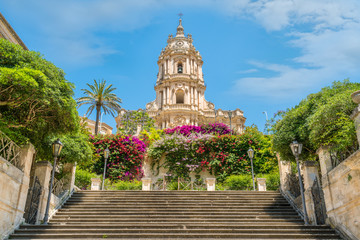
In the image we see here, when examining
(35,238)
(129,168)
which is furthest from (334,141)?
(129,168)

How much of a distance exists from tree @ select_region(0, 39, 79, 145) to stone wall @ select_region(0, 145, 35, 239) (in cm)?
105

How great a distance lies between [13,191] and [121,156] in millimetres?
17120

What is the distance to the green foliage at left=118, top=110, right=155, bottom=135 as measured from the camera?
45375 mm

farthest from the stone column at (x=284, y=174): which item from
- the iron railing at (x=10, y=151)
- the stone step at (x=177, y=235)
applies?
the iron railing at (x=10, y=151)

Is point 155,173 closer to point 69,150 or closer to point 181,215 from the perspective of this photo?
point 69,150

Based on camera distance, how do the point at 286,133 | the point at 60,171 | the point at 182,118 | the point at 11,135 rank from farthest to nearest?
the point at 182,118 → the point at 60,171 → the point at 286,133 → the point at 11,135

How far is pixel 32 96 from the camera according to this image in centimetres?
1132

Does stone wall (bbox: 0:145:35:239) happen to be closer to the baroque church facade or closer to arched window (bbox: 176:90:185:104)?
the baroque church facade

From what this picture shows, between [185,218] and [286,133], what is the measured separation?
248 inches

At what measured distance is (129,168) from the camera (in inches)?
1086

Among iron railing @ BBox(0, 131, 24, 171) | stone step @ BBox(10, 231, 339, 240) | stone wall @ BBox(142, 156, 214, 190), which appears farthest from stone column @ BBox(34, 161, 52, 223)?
stone wall @ BBox(142, 156, 214, 190)

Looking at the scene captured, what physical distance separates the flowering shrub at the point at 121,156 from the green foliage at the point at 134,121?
51.9ft

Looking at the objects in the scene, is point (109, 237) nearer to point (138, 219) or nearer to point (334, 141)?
point (138, 219)

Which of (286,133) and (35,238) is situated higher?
(286,133)
